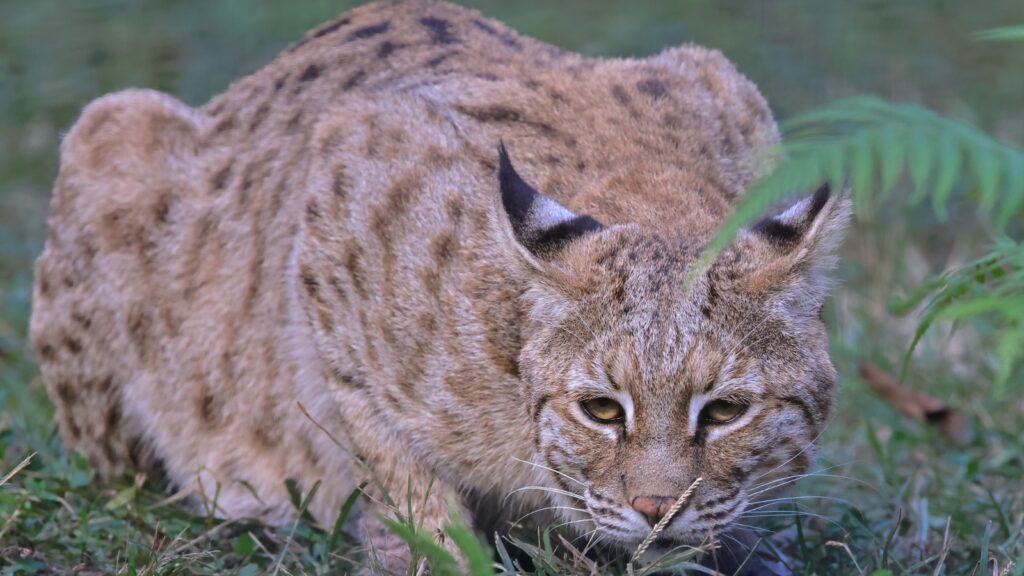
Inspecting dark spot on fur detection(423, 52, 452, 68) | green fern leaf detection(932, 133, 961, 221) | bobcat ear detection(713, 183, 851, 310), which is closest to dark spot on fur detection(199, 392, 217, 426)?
dark spot on fur detection(423, 52, 452, 68)

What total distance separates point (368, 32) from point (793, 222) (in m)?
2.65

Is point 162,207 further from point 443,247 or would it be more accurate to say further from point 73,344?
point 443,247

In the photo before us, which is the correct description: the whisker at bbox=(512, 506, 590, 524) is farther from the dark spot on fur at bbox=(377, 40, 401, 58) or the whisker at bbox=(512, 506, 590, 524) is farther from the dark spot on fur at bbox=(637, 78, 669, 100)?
the dark spot on fur at bbox=(377, 40, 401, 58)

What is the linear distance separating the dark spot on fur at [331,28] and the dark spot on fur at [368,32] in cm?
19

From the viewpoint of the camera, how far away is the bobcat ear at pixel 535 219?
14.6 ft

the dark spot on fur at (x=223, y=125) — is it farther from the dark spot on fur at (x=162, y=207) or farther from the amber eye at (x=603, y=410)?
the amber eye at (x=603, y=410)

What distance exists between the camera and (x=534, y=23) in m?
9.75

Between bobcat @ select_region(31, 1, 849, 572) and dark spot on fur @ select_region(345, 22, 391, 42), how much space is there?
1 cm

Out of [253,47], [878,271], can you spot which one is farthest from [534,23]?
[878,271]

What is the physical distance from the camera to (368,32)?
636 centimetres

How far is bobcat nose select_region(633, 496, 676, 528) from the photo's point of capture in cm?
417

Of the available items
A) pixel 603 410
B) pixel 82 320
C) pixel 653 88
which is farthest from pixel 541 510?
pixel 82 320

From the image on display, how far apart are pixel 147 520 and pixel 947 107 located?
21.6ft

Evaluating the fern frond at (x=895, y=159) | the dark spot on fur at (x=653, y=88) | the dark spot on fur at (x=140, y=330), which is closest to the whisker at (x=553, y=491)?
the fern frond at (x=895, y=159)
